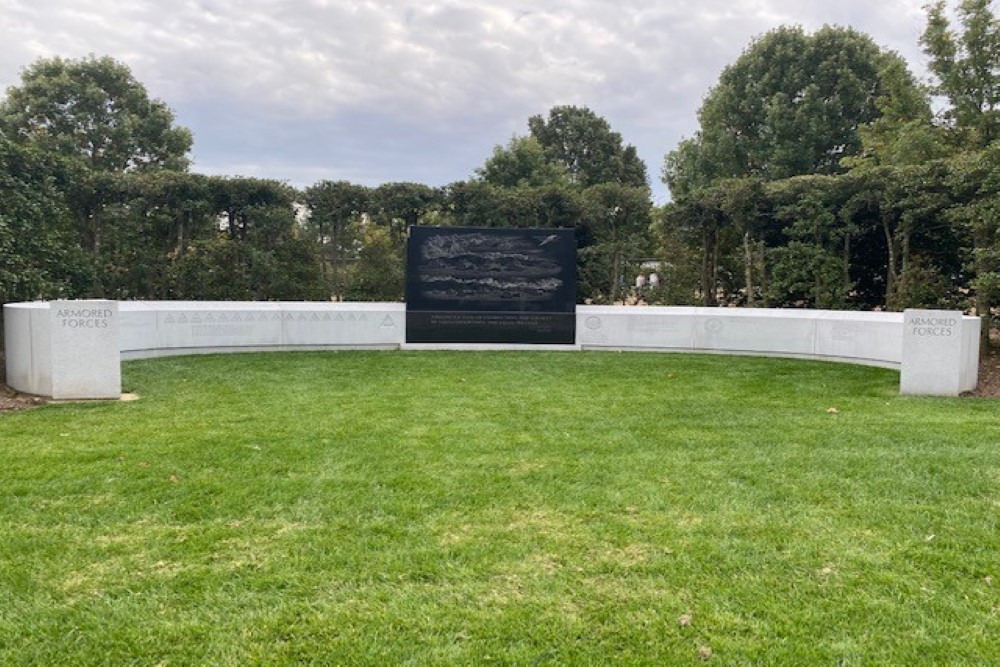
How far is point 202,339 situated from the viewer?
12.1 meters

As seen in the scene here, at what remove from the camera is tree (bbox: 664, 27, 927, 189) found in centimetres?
2730

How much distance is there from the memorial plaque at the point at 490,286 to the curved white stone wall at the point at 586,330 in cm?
29

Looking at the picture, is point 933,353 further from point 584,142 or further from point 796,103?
point 584,142

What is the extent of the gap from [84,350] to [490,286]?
7316mm

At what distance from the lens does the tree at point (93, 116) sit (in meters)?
22.8

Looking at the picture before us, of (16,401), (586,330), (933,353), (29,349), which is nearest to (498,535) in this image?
(16,401)

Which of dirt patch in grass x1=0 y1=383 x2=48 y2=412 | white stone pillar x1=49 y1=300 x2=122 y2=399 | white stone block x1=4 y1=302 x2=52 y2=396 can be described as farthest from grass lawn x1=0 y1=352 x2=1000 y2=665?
white stone block x1=4 y1=302 x2=52 y2=396

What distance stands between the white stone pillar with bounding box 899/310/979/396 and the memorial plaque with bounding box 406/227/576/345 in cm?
600

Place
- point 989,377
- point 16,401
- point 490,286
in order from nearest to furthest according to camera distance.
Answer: point 16,401 < point 989,377 < point 490,286

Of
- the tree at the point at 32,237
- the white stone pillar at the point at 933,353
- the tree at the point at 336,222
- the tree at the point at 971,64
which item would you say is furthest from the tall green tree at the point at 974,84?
the tree at the point at 32,237

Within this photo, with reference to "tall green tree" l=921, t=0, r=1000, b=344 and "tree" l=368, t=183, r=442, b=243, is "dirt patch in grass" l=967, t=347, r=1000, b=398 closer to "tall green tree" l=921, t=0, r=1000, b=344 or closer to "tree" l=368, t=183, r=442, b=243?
Result: "tall green tree" l=921, t=0, r=1000, b=344

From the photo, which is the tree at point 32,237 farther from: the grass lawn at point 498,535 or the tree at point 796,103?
the tree at point 796,103

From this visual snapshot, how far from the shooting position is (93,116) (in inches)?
937

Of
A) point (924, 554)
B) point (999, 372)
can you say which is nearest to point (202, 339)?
point (924, 554)
